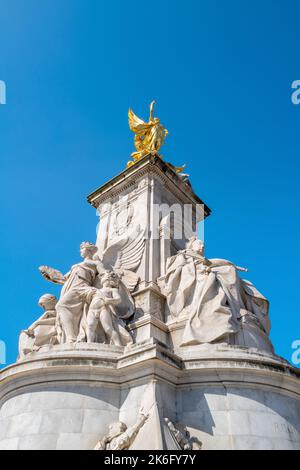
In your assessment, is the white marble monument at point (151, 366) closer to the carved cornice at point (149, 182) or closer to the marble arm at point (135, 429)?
the marble arm at point (135, 429)

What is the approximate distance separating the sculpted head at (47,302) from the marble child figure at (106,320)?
2.22 m

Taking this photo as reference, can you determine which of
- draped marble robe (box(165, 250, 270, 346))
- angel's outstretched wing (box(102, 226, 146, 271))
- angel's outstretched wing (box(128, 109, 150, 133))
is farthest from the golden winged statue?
draped marble robe (box(165, 250, 270, 346))

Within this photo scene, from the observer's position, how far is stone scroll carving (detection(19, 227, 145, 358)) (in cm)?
1173

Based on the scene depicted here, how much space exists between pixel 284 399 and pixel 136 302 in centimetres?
516

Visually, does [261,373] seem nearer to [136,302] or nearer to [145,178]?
[136,302]

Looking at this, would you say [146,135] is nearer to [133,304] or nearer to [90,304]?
[133,304]

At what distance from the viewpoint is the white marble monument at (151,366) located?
9125mm

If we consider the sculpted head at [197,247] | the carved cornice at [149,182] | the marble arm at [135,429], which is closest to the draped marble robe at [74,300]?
the sculpted head at [197,247]

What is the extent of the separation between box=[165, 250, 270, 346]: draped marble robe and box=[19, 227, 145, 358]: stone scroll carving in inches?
54.4

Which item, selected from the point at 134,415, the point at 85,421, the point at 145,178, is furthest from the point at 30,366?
the point at 145,178

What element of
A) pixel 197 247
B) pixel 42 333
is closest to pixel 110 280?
pixel 42 333

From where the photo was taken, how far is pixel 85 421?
927 centimetres

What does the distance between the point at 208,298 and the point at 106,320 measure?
277cm

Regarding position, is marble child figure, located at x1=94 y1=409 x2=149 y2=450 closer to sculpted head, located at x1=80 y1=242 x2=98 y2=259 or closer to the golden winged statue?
sculpted head, located at x1=80 y1=242 x2=98 y2=259
